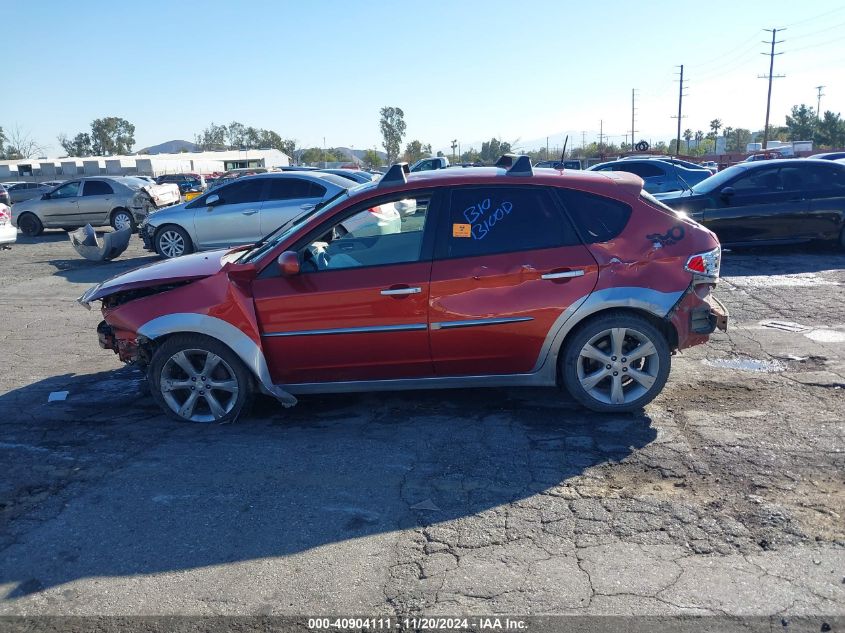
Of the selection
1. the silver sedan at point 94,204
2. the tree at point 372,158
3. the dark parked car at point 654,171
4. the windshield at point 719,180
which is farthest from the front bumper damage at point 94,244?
the tree at point 372,158

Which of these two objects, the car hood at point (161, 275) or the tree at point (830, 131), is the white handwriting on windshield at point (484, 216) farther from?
the tree at point (830, 131)

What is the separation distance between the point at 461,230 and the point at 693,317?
1.80 meters

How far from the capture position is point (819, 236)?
1120 cm

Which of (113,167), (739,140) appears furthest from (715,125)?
(113,167)

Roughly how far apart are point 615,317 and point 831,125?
77598 mm

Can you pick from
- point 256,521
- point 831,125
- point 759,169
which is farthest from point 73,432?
point 831,125

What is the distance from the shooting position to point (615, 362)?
500cm

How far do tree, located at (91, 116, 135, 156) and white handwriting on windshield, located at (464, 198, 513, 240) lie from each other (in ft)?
386

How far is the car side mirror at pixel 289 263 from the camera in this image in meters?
4.93

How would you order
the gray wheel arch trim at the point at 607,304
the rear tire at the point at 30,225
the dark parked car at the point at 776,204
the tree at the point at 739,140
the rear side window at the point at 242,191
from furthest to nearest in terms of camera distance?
the tree at the point at 739,140 → the rear tire at the point at 30,225 → the rear side window at the point at 242,191 → the dark parked car at the point at 776,204 → the gray wheel arch trim at the point at 607,304

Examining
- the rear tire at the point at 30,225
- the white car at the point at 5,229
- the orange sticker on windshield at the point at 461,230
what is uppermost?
the orange sticker on windshield at the point at 461,230

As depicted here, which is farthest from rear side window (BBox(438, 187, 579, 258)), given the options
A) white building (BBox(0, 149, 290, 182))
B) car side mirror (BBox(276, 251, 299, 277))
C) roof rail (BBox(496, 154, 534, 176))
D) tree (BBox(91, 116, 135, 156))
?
tree (BBox(91, 116, 135, 156))

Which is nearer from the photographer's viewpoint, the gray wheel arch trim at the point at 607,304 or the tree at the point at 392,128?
the gray wheel arch trim at the point at 607,304

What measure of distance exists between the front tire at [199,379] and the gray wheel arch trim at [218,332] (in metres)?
0.08
